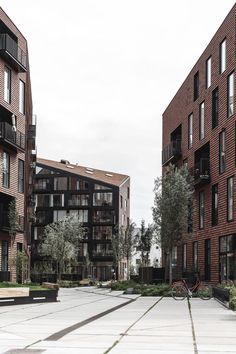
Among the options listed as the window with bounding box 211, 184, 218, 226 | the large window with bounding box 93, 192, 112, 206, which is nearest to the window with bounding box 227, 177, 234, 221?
the window with bounding box 211, 184, 218, 226

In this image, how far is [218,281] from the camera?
3753 centimetres

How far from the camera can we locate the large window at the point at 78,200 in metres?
94.9

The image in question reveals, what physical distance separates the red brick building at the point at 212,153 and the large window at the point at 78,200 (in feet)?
153

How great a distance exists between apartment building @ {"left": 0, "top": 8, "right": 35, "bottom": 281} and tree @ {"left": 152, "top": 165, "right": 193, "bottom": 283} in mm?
8771

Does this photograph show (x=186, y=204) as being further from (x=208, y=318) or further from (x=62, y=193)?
(x=62, y=193)

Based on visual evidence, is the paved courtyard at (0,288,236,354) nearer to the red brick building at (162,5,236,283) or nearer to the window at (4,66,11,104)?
the red brick building at (162,5,236,283)

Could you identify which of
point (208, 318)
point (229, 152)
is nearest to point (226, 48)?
point (229, 152)

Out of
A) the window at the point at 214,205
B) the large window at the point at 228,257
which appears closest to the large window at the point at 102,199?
the window at the point at 214,205

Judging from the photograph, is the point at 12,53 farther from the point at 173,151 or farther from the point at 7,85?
the point at 173,151

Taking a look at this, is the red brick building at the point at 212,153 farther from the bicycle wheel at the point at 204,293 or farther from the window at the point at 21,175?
the window at the point at 21,175

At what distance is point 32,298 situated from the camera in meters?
Answer: 24.3

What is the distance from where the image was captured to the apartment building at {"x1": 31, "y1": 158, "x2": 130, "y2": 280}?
92000 millimetres

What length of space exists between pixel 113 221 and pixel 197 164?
5131 centimetres

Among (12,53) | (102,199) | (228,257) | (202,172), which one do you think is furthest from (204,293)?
(102,199)
